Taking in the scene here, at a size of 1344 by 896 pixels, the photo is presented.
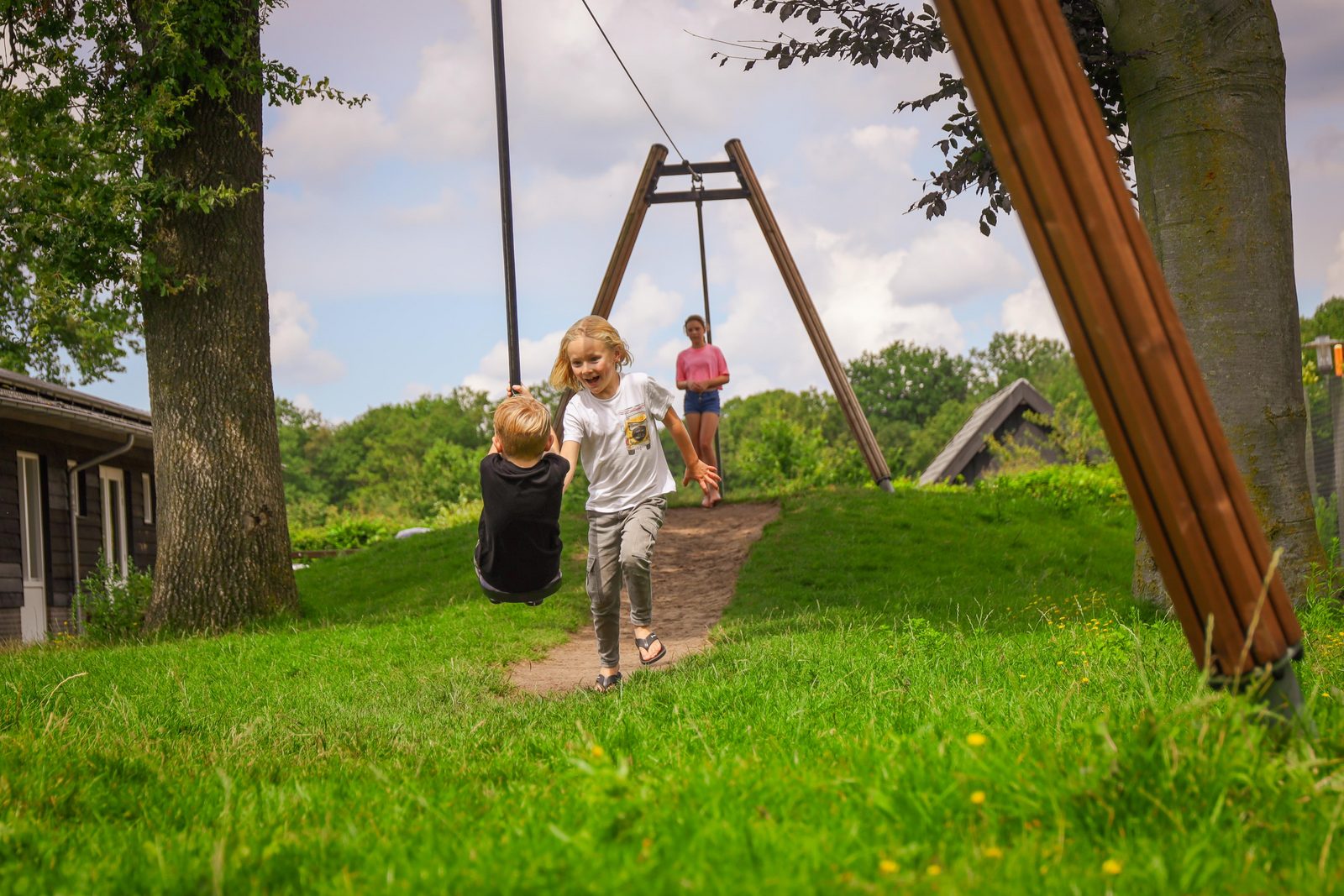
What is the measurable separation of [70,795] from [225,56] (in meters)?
9.86

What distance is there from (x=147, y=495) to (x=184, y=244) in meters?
15.0

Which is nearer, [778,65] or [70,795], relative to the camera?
[70,795]

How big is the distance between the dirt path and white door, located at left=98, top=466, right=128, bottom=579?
1175 centimetres

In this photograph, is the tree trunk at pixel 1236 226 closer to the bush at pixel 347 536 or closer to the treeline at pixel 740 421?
the bush at pixel 347 536

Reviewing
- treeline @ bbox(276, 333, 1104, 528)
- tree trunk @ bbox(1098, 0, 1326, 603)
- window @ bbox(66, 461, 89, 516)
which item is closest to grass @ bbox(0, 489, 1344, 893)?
tree trunk @ bbox(1098, 0, 1326, 603)

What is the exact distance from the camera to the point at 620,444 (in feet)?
22.0

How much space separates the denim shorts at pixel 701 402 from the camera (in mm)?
14391

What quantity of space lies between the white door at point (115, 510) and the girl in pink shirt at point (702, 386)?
503 inches

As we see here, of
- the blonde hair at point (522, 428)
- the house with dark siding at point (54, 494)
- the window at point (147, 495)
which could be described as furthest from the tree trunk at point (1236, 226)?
the window at point (147, 495)

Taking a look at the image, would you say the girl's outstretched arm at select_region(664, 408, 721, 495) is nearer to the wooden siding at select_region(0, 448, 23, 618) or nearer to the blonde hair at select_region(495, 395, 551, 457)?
the blonde hair at select_region(495, 395, 551, 457)

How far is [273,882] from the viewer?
2.33 meters

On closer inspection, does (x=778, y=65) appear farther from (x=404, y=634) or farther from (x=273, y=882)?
(x=273, y=882)

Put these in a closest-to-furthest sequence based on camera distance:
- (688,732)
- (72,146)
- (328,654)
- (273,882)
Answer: (273,882) → (688,732) → (328,654) → (72,146)

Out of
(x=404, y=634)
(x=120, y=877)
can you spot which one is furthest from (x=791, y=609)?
(x=120, y=877)
